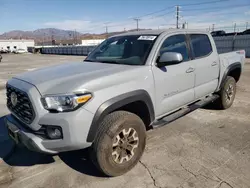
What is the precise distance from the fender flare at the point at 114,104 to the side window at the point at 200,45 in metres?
1.67

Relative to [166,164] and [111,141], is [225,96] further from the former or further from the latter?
[111,141]

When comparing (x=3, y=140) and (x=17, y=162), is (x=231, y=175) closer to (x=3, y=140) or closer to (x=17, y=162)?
(x=17, y=162)

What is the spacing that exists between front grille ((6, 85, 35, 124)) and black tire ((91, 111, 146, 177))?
0.82m

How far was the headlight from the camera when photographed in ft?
7.83

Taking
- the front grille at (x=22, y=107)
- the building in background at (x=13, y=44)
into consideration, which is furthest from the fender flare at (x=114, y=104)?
the building in background at (x=13, y=44)

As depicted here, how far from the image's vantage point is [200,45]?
170 inches

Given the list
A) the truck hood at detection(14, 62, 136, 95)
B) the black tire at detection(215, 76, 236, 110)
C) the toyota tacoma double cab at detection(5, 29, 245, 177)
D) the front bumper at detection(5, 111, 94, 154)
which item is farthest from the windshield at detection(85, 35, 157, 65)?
the black tire at detection(215, 76, 236, 110)

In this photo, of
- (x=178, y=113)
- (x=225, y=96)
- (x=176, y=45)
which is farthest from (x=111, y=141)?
(x=225, y=96)

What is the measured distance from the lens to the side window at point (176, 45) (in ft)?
11.7

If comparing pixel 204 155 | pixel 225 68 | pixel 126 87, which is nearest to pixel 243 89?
pixel 225 68

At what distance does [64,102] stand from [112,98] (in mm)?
559

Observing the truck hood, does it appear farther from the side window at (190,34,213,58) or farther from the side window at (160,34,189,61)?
the side window at (190,34,213,58)

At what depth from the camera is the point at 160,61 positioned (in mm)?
3189

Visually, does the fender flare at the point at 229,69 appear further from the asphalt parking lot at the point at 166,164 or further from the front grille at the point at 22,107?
the front grille at the point at 22,107
